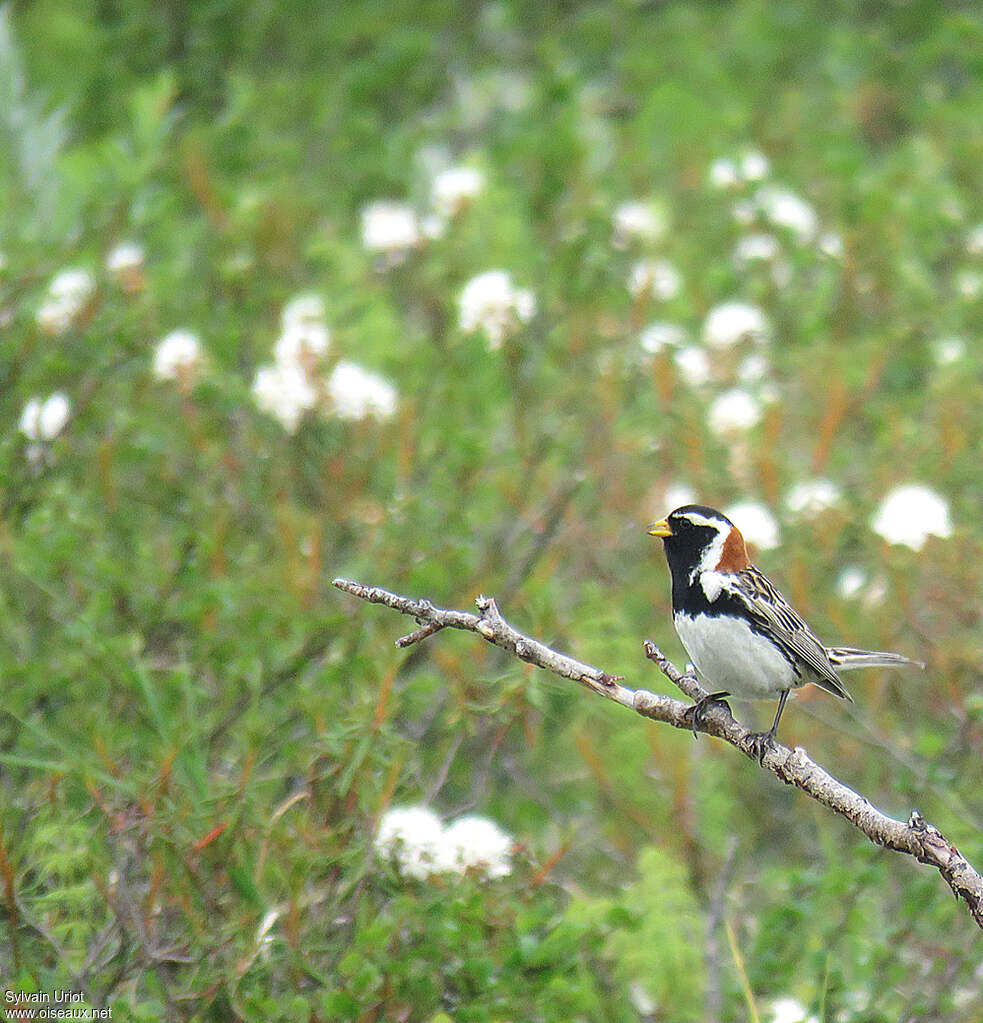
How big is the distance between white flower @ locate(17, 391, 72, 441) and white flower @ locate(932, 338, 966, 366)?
3570 mm

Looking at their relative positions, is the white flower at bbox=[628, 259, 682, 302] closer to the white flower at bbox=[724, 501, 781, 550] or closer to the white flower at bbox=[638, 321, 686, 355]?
the white flower at bbox=[638, 321, 686, 355]

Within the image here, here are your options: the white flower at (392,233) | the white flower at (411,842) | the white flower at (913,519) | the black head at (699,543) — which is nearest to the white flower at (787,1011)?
the white flower at (411,842)

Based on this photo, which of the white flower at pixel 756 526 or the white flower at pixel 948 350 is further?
the white flower at pixel 948 350

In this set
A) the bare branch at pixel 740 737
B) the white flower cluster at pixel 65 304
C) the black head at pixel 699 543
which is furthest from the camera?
the white flower cluster at pixel 65 304

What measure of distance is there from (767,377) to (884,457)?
2.49ft

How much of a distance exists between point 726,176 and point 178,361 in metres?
3.26

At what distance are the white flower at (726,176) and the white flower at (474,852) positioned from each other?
4.47 meters

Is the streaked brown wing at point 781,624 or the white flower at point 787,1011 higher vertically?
the streaked brown wing at point 781,624

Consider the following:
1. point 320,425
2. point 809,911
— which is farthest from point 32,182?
point 809,911

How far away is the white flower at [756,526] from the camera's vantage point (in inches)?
189

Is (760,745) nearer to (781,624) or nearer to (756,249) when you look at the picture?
(781,624)

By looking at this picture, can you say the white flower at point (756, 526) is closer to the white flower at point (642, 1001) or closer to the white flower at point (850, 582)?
the white flower at point (850, 582)

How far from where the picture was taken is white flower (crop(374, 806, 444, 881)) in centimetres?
339

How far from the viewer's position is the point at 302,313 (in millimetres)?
5273
